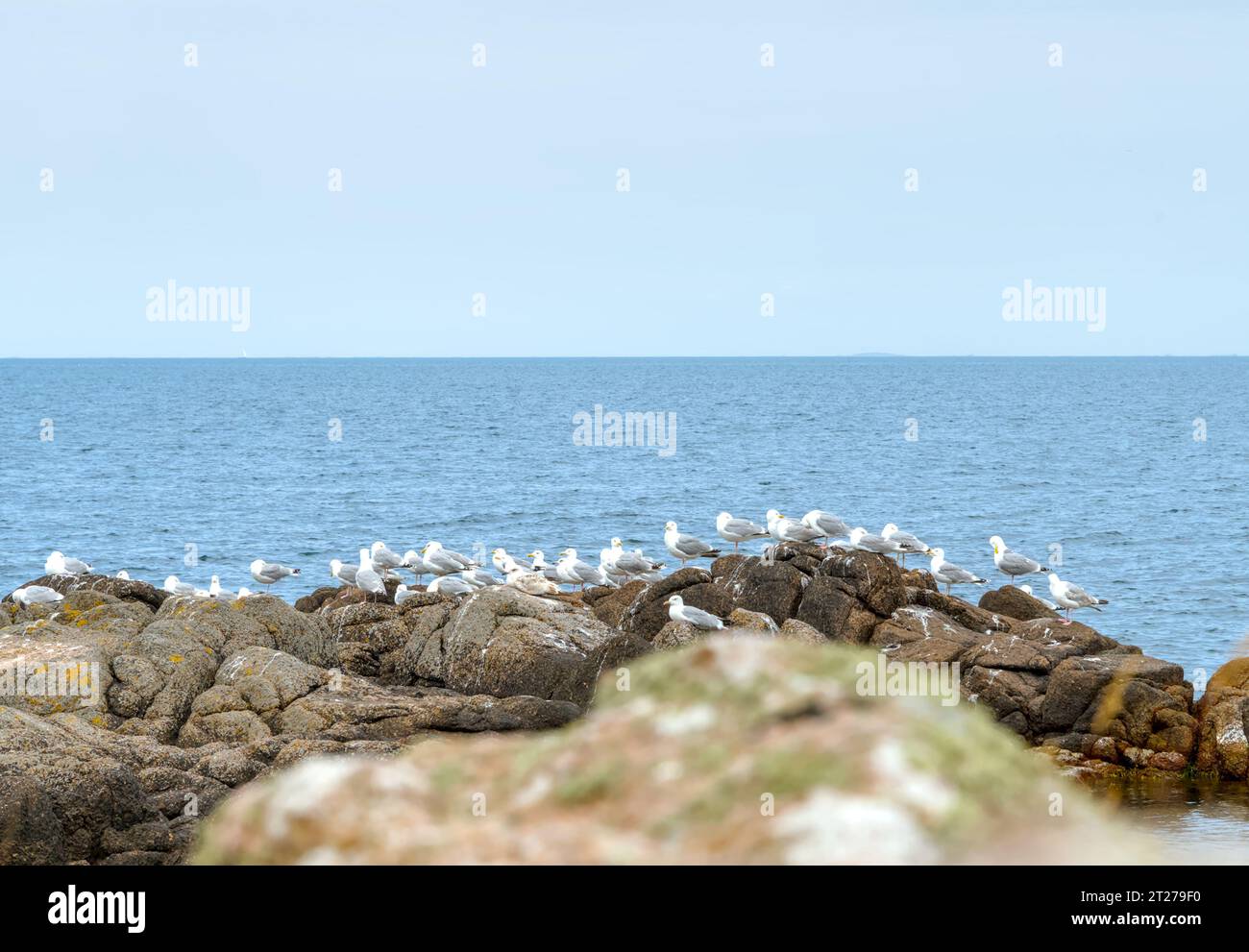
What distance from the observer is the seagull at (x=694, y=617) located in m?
20.1

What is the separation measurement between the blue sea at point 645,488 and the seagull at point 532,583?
516 inches

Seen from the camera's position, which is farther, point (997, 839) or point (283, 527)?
point (283, 527)

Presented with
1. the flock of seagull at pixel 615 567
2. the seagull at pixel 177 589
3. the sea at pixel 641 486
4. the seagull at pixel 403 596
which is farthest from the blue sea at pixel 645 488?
the seagull at pixel 403 596

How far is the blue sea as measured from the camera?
47094mm

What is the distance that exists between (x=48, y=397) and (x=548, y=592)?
157 metres

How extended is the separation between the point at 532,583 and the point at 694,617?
8.72m

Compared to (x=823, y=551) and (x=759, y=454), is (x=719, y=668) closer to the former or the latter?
(x=823, y=551)

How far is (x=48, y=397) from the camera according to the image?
6644 inches

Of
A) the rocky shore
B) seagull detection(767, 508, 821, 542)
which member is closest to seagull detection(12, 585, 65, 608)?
the rocky shore

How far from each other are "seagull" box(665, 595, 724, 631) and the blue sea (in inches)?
534

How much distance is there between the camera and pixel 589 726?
3.17 m

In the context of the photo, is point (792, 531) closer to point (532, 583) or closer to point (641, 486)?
point (532, 583)

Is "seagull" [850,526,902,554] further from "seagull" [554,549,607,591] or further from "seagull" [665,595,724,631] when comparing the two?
"seagull" [665,595,724,631]
